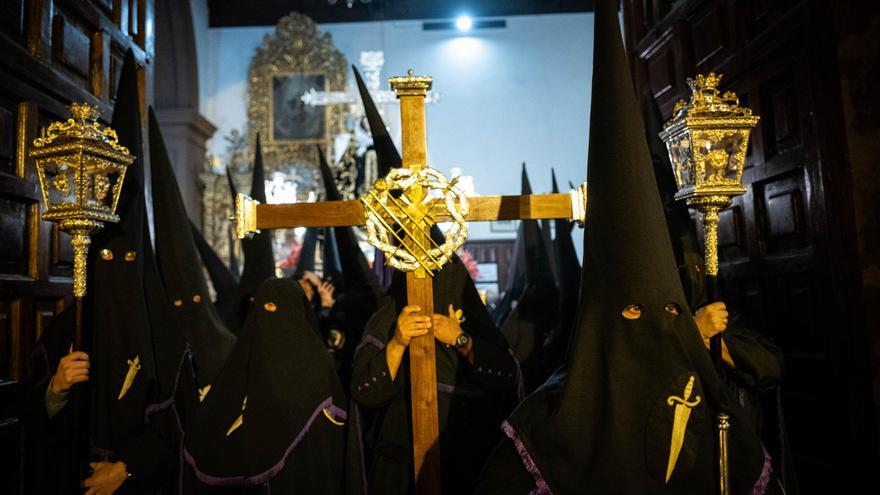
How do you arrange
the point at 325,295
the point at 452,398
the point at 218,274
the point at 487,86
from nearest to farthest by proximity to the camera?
the point at 452,398 < the point at 325,295 < the point at 218,274 < the point at 487,86

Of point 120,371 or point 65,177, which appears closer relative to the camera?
point 65,177

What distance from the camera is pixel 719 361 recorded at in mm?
2324

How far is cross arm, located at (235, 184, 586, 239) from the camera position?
259 cm

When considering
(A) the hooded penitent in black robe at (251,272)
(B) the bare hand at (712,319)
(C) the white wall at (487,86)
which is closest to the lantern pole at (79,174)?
(A) the hooded penitent in black robe at (251,272)

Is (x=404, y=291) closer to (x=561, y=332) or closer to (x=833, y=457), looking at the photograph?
(x=561, y=332)

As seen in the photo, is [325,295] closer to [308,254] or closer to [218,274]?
[218,274]

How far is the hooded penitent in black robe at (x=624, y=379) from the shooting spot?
6.24 ft

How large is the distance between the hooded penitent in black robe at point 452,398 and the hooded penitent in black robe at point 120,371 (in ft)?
3.09

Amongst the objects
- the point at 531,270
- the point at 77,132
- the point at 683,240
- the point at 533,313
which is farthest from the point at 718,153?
the point at 77,132

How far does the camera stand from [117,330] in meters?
2.90

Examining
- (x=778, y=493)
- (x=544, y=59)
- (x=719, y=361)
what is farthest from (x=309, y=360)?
(x=544, y=59)

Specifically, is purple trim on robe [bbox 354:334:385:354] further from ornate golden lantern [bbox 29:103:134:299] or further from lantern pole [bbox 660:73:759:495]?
lantern pole [bbox 660:73:759:495]

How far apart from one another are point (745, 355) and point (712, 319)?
48cm

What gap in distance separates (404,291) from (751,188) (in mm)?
2023
